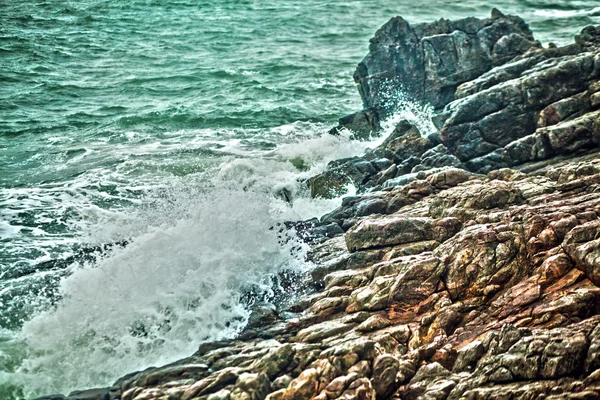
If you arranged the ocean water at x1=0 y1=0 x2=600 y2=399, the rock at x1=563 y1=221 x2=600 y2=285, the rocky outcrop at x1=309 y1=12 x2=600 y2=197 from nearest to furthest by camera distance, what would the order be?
the rock at x1=563 y1=221 x2=600 y2=285 < the ocean water at x1=0 y1=0 x2=600 y2=399 < the rocky outcrop at x1=309 y1=12 x2=600 y2=197

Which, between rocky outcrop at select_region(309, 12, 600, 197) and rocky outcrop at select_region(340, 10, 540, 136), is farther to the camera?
rocky outcrop at select_region(340, 10, 540, 136)

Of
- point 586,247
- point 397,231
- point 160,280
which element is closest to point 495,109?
point 397,231

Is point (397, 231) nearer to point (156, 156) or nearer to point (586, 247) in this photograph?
point (586, 247)

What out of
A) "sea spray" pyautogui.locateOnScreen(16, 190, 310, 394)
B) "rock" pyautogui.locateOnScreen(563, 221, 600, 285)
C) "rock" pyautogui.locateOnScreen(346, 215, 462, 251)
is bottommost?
"sea spray" pyautogui.locateOnScreen(16, 190, 310, 394)

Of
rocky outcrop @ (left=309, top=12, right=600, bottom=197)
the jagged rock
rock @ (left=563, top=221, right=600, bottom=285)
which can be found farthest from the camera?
the jagged rock

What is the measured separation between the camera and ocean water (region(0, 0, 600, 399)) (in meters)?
14.6

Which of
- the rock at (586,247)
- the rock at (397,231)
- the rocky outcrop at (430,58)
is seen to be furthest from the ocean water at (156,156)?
the rock at (586,247)

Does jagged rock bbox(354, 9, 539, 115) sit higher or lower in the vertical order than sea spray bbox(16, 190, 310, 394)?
higher

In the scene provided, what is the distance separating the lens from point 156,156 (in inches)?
1089

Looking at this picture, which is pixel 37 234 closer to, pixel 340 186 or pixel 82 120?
pixel 340 186

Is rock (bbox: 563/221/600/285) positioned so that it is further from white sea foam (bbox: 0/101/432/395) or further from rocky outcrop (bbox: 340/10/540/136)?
rocky outcrop (bbox: 340/10/540/136)

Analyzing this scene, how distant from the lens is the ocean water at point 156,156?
1461 cm

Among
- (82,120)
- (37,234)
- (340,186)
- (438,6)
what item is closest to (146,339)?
(37,234)

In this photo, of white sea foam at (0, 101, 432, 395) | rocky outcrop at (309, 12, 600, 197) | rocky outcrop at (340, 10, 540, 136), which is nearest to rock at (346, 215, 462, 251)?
white sea foam at (0, 101, 432, 395)
